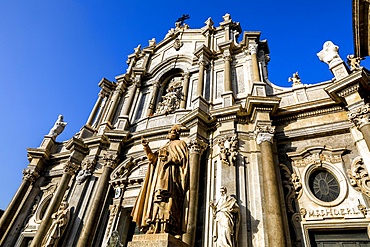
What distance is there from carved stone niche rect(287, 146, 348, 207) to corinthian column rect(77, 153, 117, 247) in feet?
24.8

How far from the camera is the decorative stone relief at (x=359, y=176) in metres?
7.17

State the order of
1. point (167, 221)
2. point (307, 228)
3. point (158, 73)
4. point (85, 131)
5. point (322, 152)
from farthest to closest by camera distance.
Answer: point (158, 73) < point (85, 131) < point (322, 152) < point (307, 228) < point (167, 221)

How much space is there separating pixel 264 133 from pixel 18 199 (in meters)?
12.7

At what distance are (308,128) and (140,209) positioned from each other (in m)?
6.99

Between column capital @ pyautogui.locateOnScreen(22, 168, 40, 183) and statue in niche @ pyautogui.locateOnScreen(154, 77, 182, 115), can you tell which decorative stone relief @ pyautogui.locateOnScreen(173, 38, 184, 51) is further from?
column capital @ pyautogui.locateOnScreen(22, 168, 40, 183)

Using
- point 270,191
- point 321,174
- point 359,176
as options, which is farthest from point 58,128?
point 359,176

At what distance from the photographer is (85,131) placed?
13.4 metres

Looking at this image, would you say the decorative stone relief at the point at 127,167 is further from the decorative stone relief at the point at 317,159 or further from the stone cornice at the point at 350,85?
the stone cornice at the point at 350,85

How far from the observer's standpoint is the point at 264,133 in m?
8.70

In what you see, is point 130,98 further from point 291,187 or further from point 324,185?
point 324,185

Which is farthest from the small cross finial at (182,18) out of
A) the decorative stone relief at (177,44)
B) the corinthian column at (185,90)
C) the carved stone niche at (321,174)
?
the carved stone niche at (321,174)

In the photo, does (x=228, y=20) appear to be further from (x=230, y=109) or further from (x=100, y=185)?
(x=100, y=185)

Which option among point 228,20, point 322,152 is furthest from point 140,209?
point 228,20

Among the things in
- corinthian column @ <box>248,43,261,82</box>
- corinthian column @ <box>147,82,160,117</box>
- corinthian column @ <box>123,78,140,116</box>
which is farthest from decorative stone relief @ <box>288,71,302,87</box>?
corinthian column @ <box>123,78,140,116</box>
